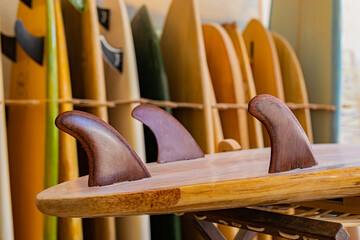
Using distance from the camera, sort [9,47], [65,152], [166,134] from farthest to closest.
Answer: [9,47] → [65,152] → [166,134]

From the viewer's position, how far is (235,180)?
60 centimetres

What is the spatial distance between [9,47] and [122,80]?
0.42 metres

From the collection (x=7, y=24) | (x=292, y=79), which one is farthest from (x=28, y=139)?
(x=292, y=79)

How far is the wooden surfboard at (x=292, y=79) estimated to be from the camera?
2.41m

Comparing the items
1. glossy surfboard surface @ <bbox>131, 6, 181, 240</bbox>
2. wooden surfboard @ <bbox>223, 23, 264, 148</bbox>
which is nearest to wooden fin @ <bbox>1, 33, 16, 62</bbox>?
glossy surfboard surface @ <bbox>131, 6, 181, 240</bbox>

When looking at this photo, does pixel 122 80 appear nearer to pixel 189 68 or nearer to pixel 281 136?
pixel 189 68

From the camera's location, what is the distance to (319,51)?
8.44 feet

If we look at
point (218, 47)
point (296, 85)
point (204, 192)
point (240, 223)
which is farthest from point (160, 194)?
point (296, 85)

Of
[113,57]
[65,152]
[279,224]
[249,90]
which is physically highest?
[113,57]

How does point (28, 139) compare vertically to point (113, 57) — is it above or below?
below

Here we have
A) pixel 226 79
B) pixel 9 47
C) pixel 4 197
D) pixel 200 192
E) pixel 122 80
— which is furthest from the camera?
pixel 226 79

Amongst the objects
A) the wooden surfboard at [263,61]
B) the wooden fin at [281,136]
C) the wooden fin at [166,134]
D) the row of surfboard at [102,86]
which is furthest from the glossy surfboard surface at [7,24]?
the wooden fin at [281,136]

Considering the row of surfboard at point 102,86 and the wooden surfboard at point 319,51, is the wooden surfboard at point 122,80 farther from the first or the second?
the wooden surfboard at point 319,51

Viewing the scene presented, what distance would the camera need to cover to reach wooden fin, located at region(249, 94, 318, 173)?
0.69 meters
